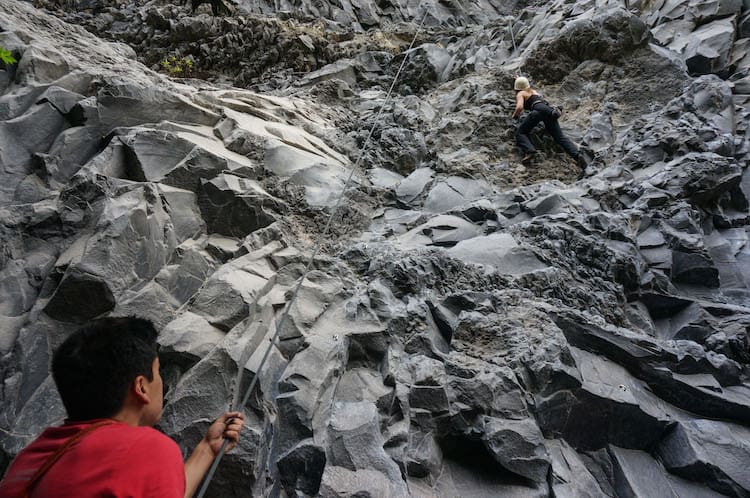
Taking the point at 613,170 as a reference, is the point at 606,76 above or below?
above

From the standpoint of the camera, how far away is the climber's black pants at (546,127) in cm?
Answer: 766

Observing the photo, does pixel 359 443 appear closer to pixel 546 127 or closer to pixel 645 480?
pixel 645 480

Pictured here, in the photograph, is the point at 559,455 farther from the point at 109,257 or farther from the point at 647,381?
the point at 109,257

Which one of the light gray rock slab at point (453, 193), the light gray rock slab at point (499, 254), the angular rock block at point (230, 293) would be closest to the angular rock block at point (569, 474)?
the light gray rock slab at point (499, 254)

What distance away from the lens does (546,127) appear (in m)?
7.95

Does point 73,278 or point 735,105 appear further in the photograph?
point 735,105

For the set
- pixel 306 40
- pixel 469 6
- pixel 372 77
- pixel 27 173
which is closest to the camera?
pixel 27 173

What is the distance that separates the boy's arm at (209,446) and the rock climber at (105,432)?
0.06 meters

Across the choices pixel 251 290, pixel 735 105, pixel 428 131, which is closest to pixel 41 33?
pixel 251 290

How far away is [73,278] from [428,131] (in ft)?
22.2

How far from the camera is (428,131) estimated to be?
8773 mm

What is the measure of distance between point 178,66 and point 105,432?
13.0 m

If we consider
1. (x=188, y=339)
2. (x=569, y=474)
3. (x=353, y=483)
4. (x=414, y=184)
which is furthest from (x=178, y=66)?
(x=569, y=474)

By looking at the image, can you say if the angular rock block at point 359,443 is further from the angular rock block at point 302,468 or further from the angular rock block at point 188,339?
the angular rock block at point 188,339
